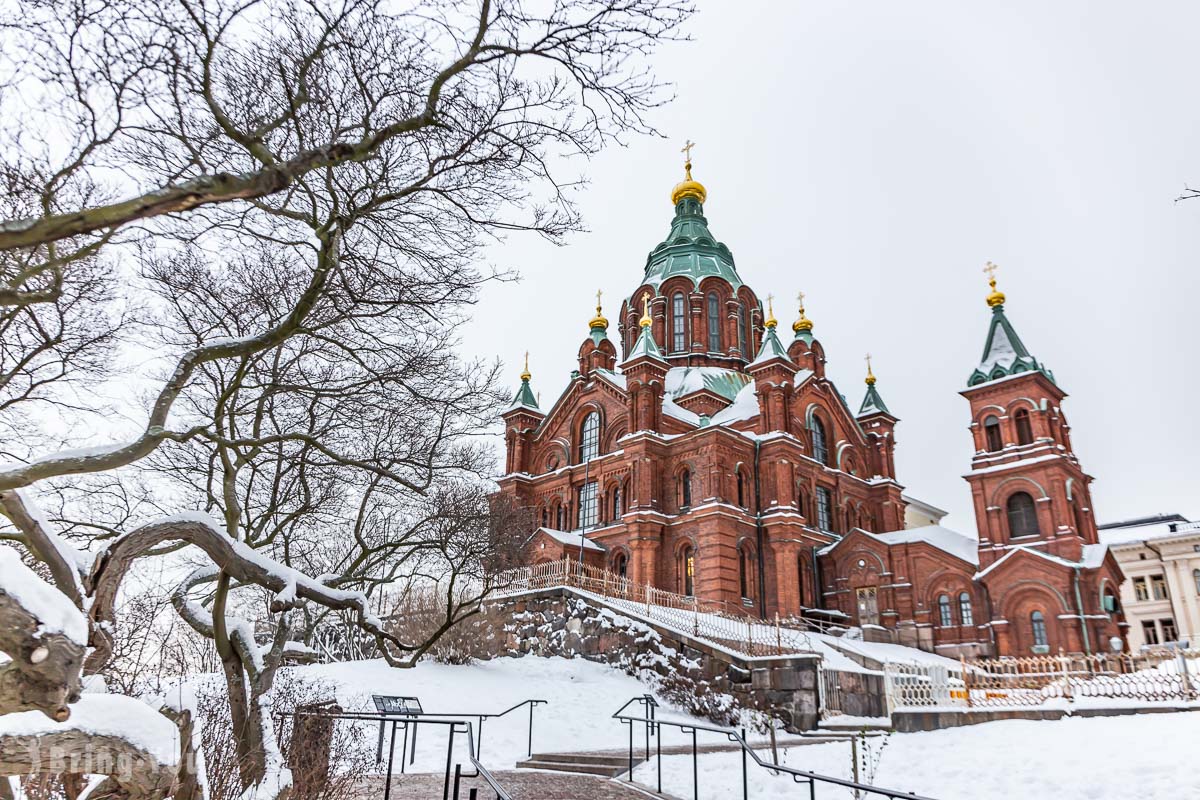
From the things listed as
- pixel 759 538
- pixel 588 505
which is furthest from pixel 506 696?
pixel 588 505

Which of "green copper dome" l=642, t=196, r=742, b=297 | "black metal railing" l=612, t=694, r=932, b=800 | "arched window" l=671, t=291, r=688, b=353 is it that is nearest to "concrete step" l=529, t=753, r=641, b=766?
"black metal railing" l=612, t=694, r=932, b=800

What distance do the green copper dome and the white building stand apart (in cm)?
3470

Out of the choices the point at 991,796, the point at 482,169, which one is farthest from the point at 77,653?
the point at 991,796

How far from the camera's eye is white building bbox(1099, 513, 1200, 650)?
5441 centimetres

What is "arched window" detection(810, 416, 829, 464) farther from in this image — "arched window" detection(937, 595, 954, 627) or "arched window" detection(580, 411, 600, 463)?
"arched window" detection(580, 411, 600, 463)

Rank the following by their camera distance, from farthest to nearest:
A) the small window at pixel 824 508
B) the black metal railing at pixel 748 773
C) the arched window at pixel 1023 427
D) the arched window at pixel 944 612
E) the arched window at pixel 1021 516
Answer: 1. the small window at pixel 824 508
2. the arched window at pixel 1023 427
3. the arched window at pixel 1021 516
4. the arched window at pixel 944 612
5. the black metal railing at pixel 748 773

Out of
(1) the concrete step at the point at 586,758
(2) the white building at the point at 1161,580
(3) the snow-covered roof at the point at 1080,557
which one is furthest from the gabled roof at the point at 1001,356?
(1) the concrete step at the point at 586,758

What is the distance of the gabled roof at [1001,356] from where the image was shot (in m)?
35.2

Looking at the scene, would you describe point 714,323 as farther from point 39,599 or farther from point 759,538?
point 39,599

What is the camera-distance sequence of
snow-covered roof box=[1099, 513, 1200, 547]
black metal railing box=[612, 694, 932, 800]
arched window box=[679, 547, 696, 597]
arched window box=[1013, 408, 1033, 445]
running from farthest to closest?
snow-covered roof box=[1099, 513, 1200, 547], arched window box=[1013, 408, 1033, 445], arched window box=[679, 547, 696, 597], black metal railing box=[612, 694, 932, 800]

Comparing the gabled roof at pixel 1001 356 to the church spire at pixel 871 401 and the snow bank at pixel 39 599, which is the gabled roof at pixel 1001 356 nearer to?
the church spire at pixel 871 401

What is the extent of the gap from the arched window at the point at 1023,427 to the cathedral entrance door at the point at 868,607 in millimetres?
9491

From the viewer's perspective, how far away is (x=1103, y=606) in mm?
29297

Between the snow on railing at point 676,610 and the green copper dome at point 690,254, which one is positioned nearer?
the snow on railing at point 676,610
